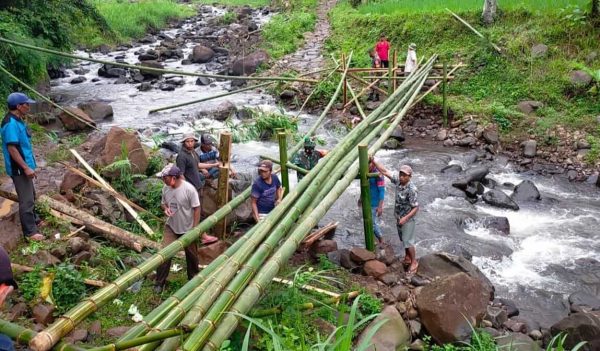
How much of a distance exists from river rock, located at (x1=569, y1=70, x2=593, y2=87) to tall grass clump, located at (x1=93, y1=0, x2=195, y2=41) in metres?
20.5

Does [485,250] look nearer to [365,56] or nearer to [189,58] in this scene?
[365,56]

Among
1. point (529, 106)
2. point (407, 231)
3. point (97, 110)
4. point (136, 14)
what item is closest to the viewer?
point (407, 231)

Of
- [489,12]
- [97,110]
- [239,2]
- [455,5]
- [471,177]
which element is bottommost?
[471,177]

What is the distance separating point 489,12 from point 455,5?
187 centimetres

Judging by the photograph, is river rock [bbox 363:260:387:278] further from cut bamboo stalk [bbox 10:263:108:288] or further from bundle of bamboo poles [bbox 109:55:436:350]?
cut bamboo stalk [bbox 10:263:108:288]

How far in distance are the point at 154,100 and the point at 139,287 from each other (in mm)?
12012

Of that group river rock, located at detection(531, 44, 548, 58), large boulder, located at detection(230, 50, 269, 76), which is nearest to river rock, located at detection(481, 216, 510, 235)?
river rock, located at detection(531, 44, 548, 58)

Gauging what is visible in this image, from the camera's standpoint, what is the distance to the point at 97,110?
557 inches

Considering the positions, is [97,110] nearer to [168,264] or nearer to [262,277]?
[168,264]

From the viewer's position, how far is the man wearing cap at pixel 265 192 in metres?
6.29

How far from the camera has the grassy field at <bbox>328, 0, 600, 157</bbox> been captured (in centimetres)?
1166

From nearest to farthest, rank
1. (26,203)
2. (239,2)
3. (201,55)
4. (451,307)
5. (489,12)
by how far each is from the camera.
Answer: (451,307) < (26,203) < (489,12) < (201,55) < (239,2)

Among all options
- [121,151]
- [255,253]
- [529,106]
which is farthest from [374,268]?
[529,106]

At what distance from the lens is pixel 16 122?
5.61 metres
